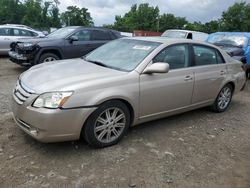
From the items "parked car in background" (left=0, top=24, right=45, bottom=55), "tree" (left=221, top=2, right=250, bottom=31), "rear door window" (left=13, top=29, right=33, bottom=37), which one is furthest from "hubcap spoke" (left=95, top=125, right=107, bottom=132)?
"tree" (left=221, top=2, right=250, bottom=31)

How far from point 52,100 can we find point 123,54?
1633mm

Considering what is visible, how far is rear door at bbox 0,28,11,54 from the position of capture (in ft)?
38.8

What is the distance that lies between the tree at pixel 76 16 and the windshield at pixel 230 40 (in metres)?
52.3

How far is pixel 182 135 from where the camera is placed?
4633mm

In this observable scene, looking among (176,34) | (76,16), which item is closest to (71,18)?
(76,16)

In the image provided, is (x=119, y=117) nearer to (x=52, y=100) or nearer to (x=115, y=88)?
(x=115, y=88)

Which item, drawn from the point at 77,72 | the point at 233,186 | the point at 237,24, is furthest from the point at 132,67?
the point at 237,24

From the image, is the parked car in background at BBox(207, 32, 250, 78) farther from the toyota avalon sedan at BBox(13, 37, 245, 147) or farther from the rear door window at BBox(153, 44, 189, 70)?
the rear door window at BBox(153, 44, 189, 70)

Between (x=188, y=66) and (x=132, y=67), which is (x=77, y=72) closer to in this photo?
(x=132, y=67)

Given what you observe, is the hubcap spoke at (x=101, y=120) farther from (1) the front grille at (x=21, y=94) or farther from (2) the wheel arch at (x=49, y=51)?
(2) the wheel arch at (x=49, y=51)

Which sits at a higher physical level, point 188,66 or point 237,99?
point 188,66

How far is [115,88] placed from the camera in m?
3.86

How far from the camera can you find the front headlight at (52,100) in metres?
3.45

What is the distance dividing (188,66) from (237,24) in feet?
119
